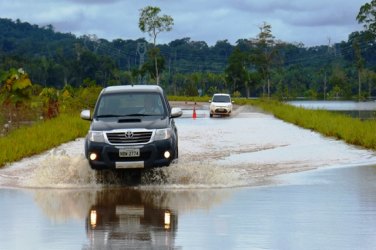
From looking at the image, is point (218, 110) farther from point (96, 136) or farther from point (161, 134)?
point (96, 136)

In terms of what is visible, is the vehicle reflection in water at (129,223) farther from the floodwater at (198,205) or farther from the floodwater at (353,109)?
the floodwater at (353,109)

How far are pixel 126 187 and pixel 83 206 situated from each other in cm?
276

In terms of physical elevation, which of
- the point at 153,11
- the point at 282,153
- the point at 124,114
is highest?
the point at 153,11

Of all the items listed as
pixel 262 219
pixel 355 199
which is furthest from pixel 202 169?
pixel 262 219

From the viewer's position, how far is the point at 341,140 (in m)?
28.8

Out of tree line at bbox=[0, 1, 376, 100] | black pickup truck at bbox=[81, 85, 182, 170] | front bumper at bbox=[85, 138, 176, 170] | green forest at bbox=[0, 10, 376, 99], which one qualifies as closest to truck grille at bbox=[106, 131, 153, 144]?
black pickup truck at bbox=[81, 85, 182, 170]

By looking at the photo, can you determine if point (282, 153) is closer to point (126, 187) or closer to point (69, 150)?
point (69, 150)

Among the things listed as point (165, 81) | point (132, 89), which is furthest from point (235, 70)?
point (132, 89)

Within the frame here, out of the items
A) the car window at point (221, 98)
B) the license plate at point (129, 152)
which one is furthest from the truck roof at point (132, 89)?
the car window at point (221, 98)

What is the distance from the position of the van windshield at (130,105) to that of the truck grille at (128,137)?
1.13 metres

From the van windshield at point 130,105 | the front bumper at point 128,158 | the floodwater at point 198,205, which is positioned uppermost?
the van windshield at point 130,105

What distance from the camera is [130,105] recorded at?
56.8ft

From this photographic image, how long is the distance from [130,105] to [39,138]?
1125cm

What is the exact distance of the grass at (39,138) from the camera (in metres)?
22.7
